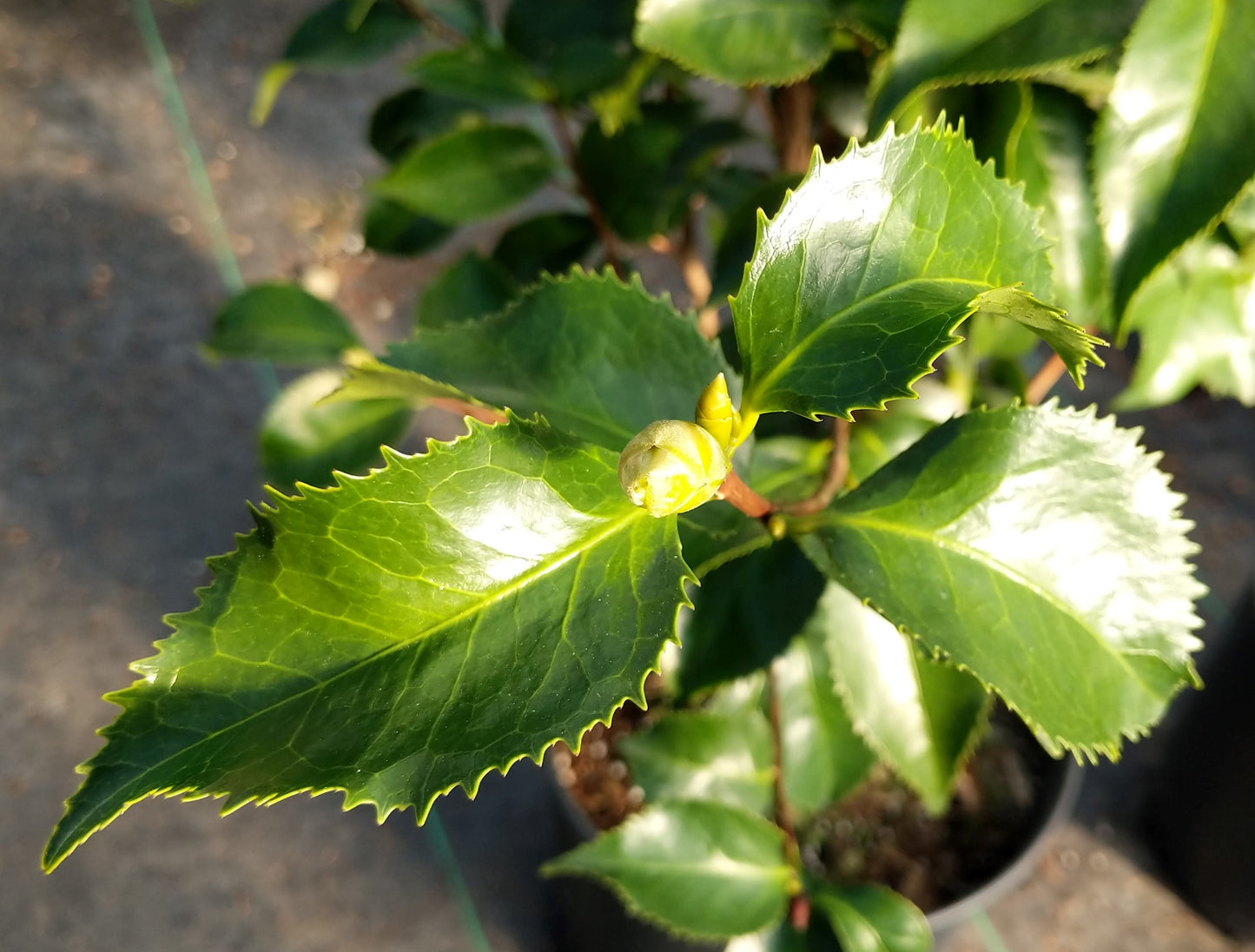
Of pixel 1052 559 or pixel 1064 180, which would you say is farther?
pixel 1064 180

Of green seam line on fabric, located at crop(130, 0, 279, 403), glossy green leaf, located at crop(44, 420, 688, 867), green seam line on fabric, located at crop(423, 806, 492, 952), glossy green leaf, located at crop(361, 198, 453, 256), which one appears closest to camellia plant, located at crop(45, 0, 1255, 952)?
glossy green leaf, located at crop(44, 420, 688, 867)

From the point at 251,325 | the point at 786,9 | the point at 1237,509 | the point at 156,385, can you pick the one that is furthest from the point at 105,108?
the point at 1237,509

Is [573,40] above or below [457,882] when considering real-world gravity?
above

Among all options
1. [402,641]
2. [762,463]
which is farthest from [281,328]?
[402,641]

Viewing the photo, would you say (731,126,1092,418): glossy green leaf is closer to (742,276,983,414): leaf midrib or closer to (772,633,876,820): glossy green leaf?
(742,276,983,414): leaf midrib

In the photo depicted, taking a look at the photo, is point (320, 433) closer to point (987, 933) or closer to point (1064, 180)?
point (1064, 180)
